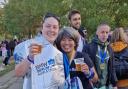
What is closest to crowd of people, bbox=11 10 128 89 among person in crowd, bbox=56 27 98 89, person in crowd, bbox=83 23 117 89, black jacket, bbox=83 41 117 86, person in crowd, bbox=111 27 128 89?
person in crowd, bbox=56 27 98 89

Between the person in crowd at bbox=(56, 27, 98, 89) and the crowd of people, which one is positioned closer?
the crowd of people

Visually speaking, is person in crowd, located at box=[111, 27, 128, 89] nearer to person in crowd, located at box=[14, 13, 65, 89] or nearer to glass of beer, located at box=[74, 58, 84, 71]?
glass of beer, located at box=[74, 58, 84, 71]

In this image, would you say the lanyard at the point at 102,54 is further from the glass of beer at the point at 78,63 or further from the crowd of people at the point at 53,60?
the glass of beer at the point at 78,63

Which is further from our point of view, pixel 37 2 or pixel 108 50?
pixel 37 2

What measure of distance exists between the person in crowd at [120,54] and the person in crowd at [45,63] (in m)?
2.39

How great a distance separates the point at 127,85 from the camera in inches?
Result: 276

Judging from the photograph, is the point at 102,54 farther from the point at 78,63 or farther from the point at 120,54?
the point at 78,63

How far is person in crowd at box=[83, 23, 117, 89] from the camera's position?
6.40 meters

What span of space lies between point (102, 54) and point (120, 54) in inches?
27.7

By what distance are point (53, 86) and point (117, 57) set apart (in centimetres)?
262

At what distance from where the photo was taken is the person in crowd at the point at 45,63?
4609 millimetres

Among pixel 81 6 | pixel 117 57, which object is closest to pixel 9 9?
pixel 81 6

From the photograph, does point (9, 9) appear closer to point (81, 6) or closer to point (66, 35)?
point (81, 6)

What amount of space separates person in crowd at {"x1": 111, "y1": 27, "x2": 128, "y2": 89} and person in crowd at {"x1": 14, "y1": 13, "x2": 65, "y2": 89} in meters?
2.39
